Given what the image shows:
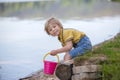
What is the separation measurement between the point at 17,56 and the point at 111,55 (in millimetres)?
5196

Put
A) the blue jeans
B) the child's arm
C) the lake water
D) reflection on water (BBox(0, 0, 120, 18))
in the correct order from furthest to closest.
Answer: reflection on water (BBox(0, 0, 120, 18)) < the lake water < the blue jeans < the child's arm

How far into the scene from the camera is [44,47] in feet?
46.9

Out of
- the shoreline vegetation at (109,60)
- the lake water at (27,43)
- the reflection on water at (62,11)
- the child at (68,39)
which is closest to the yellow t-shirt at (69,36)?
the child at (68,39)

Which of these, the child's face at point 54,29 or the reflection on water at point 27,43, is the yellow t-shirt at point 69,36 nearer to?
the child's face at point 54,29

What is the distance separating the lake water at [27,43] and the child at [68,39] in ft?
7.80

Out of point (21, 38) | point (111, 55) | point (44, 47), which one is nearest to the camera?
point (111, 55)

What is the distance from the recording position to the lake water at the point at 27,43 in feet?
38.4

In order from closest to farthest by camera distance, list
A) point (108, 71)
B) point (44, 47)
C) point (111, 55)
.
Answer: point (108, 71) → point (111, 55) → point (44, 47)

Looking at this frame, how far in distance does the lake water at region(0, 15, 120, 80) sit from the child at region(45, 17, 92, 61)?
238cm

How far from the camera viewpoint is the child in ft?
28.0

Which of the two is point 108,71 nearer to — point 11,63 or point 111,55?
point 111,55

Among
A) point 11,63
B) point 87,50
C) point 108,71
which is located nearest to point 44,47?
point 11,63

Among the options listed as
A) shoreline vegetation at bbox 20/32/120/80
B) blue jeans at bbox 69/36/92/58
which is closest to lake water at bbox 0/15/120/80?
blue jeans at bbox 69/36/92/58

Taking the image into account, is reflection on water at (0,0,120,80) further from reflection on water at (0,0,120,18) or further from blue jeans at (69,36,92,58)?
blue jeans at (69,36,92,58)
